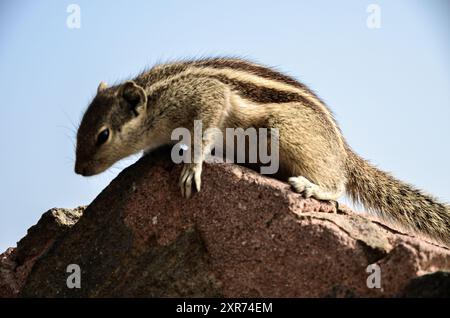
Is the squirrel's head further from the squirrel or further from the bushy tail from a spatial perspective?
the bushy tail

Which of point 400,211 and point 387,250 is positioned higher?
point 400,211

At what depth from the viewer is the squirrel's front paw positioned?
5.93 metres

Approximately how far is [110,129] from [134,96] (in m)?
0.45

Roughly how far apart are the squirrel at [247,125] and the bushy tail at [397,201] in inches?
0.4

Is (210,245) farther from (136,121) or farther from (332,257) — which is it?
(136,121)

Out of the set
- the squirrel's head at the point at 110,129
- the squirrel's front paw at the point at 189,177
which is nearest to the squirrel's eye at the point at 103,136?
the squirrel's head at the point at 110,129

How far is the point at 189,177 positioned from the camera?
19.5 feet

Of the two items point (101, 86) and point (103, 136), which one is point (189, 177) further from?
point (101, 86)

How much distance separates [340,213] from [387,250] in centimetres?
97

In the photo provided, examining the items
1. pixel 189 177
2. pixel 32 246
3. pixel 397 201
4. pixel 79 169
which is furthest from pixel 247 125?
pixel 32 246

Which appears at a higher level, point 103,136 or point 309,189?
point 103,136

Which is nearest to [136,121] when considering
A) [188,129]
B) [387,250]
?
[188,129]

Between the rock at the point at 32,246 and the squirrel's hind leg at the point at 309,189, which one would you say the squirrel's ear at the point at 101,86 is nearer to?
the rock at the point at 32,246

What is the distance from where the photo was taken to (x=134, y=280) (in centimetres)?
579
